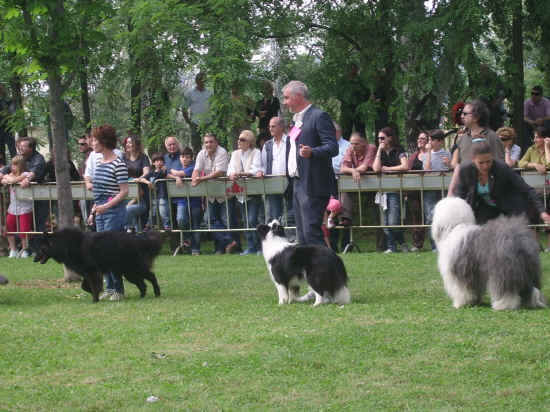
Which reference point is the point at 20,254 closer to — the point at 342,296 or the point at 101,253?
the point at 101,253

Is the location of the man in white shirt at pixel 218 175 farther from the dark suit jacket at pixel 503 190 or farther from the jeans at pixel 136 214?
the dark suit jacket at pixel 503 190

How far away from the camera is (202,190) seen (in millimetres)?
16219

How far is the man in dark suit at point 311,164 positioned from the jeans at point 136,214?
7282mm

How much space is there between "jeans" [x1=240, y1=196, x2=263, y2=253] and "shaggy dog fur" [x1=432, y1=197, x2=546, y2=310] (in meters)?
7.48

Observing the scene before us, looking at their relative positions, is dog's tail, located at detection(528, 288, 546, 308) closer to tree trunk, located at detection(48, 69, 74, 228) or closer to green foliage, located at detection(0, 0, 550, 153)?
tree trunk, located at detection(48, 69, 74, 228)

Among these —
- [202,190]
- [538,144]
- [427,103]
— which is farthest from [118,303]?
[427,103]

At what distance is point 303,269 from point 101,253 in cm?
247

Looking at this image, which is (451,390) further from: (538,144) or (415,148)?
(415,148)

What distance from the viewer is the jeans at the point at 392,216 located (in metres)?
15.1

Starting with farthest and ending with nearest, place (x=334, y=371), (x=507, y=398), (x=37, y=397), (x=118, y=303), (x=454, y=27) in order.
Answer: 1. (x=454, y=27)
2. (x=118, y=303)
3. (x=334, y=371)
4. (x=37, y=397)
5. (x=507, y=398)

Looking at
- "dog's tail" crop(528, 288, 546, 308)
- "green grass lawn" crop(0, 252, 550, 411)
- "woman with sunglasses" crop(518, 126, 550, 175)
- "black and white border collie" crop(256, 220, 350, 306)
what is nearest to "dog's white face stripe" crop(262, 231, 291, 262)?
"black and white border collie" crop(256, 220, 350, 306)

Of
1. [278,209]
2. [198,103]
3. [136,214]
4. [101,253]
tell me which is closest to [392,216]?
[278,209]

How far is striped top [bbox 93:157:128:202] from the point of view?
34.1 feet

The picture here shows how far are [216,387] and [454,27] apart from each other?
11.3 metres
